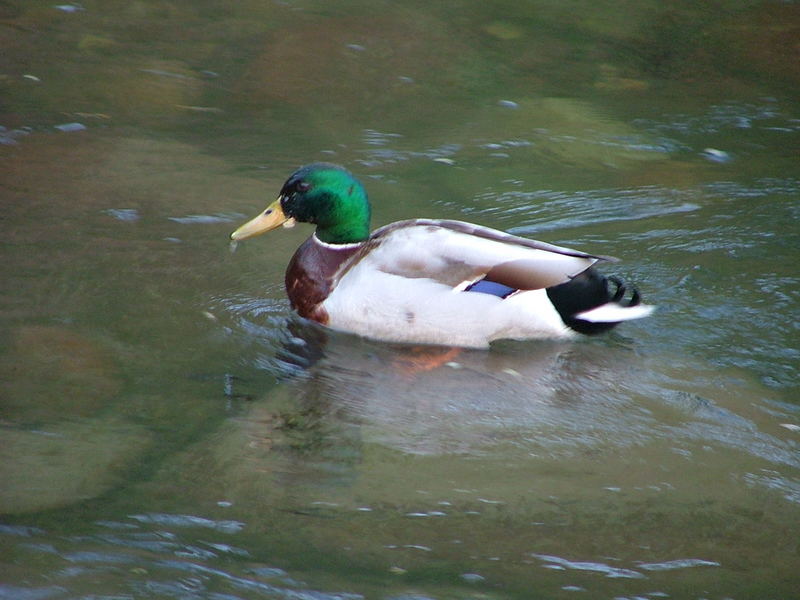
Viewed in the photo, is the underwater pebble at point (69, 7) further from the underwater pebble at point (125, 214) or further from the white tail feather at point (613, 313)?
the white tail feather at point (613, 313)

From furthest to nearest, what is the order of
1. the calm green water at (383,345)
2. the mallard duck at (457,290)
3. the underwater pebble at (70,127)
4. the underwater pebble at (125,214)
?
the underwater pebble at (70,127), the underwater pebble at (125,214), the mallard duck at (457,290), the calm green water at (383,345)

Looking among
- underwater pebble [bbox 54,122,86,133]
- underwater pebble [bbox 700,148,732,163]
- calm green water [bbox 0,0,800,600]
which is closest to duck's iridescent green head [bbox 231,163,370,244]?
calm green water [bbox 0,0,800,600]

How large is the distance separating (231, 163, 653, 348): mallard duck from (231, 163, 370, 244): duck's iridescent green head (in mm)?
158

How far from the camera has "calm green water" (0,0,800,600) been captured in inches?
137

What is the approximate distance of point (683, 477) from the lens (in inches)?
154

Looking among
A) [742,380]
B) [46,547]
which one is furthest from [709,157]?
[46,547]

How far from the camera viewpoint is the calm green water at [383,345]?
348 centimetres

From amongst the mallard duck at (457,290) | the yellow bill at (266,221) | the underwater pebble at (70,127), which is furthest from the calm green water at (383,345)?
the yellow bill at (266,221)

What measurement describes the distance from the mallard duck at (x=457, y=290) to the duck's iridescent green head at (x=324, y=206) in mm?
158

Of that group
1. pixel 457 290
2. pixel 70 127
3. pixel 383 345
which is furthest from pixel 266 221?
pixel 70 127

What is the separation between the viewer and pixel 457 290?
188 inches

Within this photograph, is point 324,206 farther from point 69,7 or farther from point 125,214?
point 69,7

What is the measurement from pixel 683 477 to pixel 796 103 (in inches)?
189

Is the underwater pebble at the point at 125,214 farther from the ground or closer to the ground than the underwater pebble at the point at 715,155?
closer to the ground
